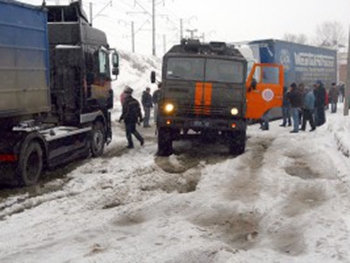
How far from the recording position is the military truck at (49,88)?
325 inches

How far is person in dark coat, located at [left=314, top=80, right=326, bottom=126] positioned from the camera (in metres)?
18.1

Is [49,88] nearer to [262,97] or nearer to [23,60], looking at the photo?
[23,60]

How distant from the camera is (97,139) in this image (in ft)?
41.9

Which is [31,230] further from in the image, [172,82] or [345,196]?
[172,82]

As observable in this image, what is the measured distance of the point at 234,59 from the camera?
12273mm

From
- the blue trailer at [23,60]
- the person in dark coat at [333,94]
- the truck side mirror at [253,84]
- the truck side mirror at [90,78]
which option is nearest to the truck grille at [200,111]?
the truck side mirror at [253,84]

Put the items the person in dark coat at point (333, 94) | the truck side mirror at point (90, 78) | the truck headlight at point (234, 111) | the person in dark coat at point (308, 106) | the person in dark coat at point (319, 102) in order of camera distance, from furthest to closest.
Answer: the person in dark coat at point (333, 94) → the person in dark coat at point (319, 102) → the person in dark coat at point (308, 106) → the truck headlight at point (234, 111) → the truck side mirror at point (90, 78)

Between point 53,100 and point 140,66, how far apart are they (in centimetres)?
4422

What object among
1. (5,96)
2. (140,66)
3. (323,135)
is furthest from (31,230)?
(140,66)

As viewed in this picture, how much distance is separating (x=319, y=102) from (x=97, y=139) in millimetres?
9141

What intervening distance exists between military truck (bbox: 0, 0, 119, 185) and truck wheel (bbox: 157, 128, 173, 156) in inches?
66.2

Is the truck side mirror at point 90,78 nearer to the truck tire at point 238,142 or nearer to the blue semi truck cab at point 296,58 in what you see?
the truck tire at point 238,142

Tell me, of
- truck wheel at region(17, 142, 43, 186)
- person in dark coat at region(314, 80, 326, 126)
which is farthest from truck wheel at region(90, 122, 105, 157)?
person in dark coat at region(314, 80, 326, 126)

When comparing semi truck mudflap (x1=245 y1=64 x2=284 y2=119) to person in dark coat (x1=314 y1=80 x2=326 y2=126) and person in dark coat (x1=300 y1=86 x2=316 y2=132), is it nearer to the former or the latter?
person in dark coat (x1=300 y1=86 x2=316 y2=132)
